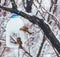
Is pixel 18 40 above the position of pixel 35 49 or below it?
above

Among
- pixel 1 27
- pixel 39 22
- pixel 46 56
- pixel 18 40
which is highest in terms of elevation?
pixel 39 22

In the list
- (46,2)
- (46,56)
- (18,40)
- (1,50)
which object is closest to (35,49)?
(46,56)

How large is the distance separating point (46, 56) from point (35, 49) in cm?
34

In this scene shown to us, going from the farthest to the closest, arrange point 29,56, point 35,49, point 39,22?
1. point 35,49
2. point 29,56
3. point 39,22

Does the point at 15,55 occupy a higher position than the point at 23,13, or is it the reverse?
the point at 23,13

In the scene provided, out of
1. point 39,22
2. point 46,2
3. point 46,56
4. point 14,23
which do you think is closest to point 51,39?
point 39,22

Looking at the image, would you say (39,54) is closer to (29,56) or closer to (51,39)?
(29,56)

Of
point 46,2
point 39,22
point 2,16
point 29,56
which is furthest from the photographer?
point 46,2

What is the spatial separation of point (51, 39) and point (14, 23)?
0.57 metres

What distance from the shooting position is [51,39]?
406 centimetres

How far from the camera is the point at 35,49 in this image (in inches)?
312

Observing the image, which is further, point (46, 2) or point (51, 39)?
point (46, 2)

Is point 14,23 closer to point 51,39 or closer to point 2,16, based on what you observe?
point 51,39

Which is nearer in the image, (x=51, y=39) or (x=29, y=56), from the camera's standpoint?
(x=51, y=39)
